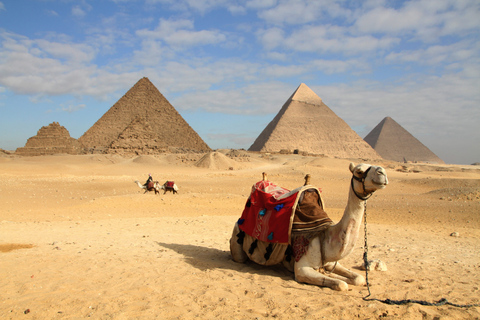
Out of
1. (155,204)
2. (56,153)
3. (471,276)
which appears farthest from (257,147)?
(471,276)

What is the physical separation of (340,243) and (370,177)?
0.74 metres

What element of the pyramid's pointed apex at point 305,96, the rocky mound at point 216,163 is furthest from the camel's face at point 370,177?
the pyramid's pointed apex at point 305,96

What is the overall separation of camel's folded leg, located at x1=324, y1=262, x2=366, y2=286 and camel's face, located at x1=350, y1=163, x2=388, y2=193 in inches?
38.2

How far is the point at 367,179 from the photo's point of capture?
3217 mm

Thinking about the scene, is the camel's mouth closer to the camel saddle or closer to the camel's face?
the camel's face

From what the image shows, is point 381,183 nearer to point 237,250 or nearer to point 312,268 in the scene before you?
point 312,268

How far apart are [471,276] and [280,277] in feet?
7.03

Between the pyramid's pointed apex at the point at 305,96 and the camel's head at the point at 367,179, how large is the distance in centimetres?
9323

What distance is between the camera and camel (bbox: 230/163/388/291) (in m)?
3.28

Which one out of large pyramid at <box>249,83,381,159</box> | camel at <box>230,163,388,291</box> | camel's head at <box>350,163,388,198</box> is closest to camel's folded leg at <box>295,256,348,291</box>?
camel at <box>230,163,388,291</box>

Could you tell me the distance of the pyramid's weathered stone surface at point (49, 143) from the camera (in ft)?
141

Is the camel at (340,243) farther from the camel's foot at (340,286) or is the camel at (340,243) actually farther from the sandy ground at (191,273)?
the sandy ground at (191,273)

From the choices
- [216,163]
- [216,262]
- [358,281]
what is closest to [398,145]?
[216,163]

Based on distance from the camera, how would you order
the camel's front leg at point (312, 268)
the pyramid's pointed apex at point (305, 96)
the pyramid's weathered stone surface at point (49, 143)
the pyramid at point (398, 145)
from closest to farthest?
the camel's front leg at point (312, 268) < the pyramid's weathered stone surface at point (49, 143) < the pyramid's pointed apex at point (305, 96) < the pyramid at point (398, 145)
